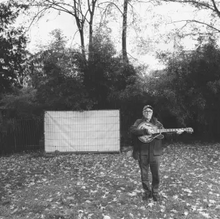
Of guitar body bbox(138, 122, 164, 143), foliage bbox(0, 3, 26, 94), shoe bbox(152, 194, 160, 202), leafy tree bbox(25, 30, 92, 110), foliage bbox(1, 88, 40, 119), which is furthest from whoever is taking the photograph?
foliage bbox(1, 88, 40, 119)

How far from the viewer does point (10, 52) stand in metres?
9.80

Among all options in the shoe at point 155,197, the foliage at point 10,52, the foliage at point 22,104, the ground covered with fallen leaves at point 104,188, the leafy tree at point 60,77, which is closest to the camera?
the ground covered with fallen leaves at point 104,188

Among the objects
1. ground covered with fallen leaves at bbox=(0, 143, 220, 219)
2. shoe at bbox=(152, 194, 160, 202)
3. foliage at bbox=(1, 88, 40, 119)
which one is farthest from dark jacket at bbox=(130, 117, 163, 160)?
foliage at bbox=(1, 88, 40, 119)

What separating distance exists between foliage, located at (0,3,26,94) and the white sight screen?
7.06 ft

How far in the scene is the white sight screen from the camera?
11.2m

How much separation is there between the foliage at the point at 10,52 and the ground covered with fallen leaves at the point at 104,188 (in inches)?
121

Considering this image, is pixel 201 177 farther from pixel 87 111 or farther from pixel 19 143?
pixel 19 143

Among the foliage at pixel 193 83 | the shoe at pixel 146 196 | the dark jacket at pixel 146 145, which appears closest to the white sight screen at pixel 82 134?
the foliage at pixel 193 83

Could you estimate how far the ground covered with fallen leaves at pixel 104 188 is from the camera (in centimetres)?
496

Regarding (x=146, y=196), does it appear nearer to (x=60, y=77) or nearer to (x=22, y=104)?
(x=60, y=77)

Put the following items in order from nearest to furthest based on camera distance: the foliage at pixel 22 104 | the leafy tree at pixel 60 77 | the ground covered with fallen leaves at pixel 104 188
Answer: the ground covered with fallen leaves at pixel 104 188
the leafy tree at pixel 60 77
the foliage at pixel 22 104

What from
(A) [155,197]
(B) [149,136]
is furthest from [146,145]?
(A) [155,197]

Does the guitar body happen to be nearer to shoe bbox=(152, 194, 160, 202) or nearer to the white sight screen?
shoe bbox=(152, 194, 160, 202)

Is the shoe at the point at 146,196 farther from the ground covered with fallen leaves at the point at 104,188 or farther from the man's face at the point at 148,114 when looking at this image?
the man's face at the point at 148,114
